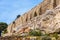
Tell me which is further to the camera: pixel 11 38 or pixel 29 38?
pixel 11 38

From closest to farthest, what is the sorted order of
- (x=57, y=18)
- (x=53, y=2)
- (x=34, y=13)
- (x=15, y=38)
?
(x=15, y=38) → (x=57, y=18) → (x=53, y=2) → (x=34, y=13)

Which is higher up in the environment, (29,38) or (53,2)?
(53,2)

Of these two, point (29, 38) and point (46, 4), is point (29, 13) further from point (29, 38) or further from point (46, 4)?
point (29, 38)

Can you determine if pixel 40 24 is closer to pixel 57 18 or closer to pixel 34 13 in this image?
pixel 57 18

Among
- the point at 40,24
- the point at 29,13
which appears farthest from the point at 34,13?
the point at 40,24

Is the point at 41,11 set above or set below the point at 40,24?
above

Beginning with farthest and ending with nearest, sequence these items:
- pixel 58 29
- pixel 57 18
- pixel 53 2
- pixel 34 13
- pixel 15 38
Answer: pixel 34 13
pixel 53 2
pixel 57 18
pixel 58 29
pixel 15 38

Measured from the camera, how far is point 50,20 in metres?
26.3

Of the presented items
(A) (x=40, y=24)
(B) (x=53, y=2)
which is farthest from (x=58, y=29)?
(B) (x=53, y=2)

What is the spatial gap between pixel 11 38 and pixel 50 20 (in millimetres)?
6909

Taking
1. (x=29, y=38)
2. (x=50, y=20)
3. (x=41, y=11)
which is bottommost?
(x=29, y=38)

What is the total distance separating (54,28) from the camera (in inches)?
949

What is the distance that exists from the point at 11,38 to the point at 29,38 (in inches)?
84.2

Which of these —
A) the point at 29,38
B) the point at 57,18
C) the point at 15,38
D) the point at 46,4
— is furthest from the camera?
the point at 46,4
